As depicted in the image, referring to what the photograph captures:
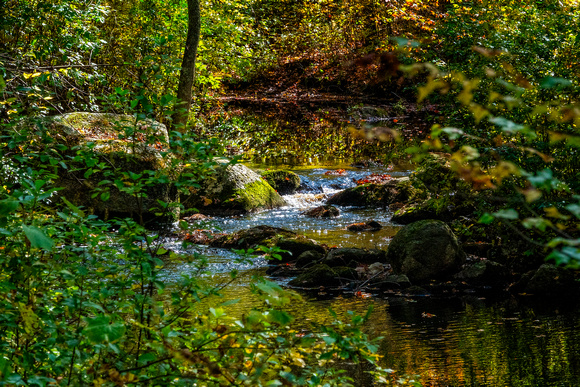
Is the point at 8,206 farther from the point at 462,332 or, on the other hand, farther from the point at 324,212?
the point at 324,212

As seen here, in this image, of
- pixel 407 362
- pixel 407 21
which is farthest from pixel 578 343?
pixel 407 21

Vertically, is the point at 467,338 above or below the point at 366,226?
above

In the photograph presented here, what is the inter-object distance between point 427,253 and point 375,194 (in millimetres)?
5682

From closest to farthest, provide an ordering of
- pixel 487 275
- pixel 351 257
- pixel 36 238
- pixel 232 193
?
pixel 36 238 → pixel 487 275 → pixel 351 257 → pixel 232 193

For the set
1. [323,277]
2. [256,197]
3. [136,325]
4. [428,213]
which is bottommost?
[256,197]

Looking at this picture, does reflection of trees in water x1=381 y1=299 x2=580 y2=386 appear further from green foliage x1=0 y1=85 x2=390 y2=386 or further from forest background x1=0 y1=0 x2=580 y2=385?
green foliage x1=0 y1=85 x2=390 y2=386

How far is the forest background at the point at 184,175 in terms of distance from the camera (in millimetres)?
1871

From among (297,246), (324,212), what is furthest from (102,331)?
(324,212)

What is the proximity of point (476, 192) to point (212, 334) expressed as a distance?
5.24 m

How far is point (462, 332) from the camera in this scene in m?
5.29

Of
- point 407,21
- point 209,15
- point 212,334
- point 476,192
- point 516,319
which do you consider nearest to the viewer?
point 212,334

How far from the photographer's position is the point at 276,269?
801 cm

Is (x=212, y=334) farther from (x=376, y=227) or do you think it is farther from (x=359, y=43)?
(x=359, y=43)

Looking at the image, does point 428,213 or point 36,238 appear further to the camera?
point 428,213
